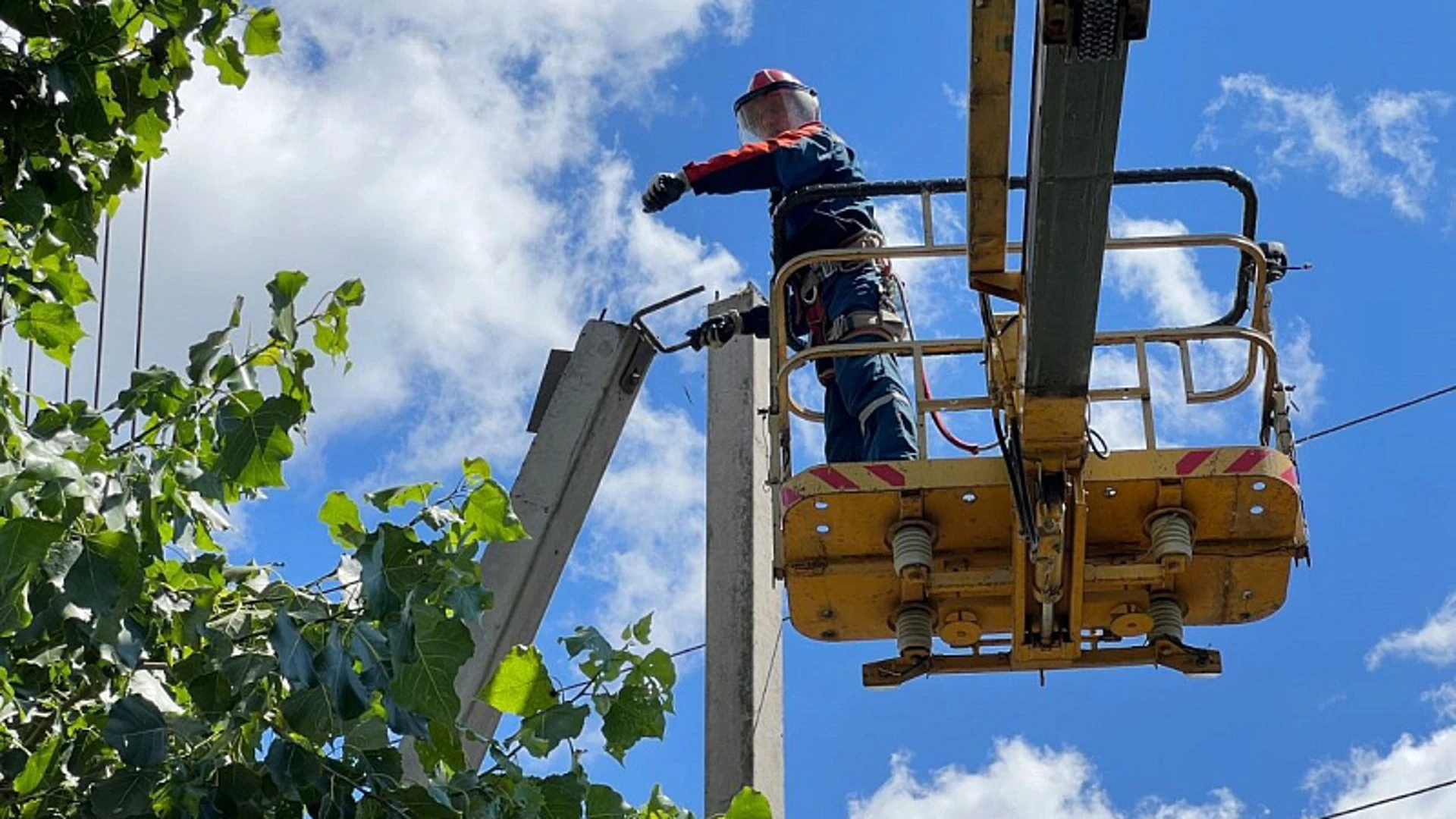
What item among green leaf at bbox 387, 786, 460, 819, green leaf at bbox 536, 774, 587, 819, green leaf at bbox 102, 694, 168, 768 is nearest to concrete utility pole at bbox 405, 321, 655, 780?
green leaf at bbox 536, 774, 587, 819

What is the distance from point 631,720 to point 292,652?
89 centimetres

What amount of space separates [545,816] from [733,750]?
3.27m

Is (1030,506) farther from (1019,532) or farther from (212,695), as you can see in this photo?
(212,695)

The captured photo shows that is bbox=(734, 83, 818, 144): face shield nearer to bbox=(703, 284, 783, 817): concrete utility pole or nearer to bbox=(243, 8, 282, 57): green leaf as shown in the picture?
bbox=(703, 284, 783, 817): concrete utility pole

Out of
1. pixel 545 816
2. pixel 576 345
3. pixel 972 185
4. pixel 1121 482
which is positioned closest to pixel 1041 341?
pixel 972 185

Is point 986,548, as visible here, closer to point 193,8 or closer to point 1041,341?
point 1041,341

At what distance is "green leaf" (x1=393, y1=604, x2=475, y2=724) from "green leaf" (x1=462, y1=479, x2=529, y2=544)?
1.49 feet

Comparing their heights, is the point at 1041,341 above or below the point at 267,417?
above

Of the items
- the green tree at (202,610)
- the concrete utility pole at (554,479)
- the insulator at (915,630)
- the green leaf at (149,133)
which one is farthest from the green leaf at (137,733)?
the insulator at (915,630)

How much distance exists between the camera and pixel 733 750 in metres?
7.17

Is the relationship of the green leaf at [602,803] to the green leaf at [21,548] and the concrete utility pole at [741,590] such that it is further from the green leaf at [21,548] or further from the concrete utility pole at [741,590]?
the concrete utility pole at [741,590]

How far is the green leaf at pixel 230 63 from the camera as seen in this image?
4570mm

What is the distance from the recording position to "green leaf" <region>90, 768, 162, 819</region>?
349cm

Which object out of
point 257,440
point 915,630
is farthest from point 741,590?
point 257,440
